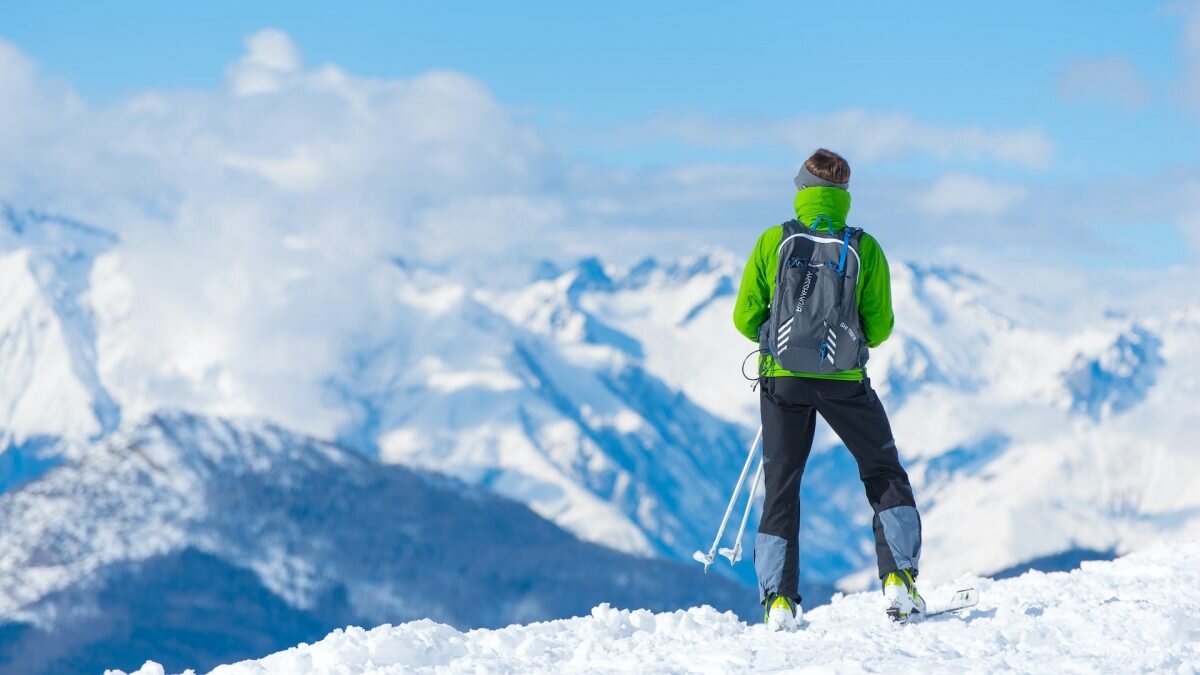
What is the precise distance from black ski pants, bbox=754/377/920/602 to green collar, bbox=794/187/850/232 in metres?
1.65

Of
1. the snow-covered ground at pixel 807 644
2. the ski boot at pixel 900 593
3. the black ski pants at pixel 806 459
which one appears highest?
the black ski pants at pixel 806 459

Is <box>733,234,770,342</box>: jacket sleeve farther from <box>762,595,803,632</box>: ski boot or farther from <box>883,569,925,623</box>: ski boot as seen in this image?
<box>883,569,925,623</box>: ski boot

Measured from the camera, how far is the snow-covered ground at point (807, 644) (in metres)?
13.8

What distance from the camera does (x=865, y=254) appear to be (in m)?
15.5

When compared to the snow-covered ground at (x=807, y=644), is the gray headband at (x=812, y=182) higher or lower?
higher

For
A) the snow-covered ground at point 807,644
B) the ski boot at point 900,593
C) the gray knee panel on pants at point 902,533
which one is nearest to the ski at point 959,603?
the snow-covered ground at point 807,644

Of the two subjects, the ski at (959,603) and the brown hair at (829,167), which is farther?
the ski at (959,603)

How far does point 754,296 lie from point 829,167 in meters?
1.58

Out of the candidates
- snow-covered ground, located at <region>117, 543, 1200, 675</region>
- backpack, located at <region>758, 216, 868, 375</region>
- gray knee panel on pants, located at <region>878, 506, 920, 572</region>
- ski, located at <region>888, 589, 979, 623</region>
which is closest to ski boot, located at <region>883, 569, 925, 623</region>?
gray knee panel on pants, located at <region>878, 506, 920, 572</region>

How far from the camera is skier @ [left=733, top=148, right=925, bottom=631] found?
15367 millimetres

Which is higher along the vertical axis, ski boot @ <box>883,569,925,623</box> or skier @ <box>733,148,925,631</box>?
skier @ <box>733,148,925,631</box>

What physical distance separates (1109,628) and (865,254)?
15.1ft

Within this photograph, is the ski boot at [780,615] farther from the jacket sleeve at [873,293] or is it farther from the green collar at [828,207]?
the green collar at [828,207]

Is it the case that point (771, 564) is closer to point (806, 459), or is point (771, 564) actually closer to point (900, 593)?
point (806, 459)
